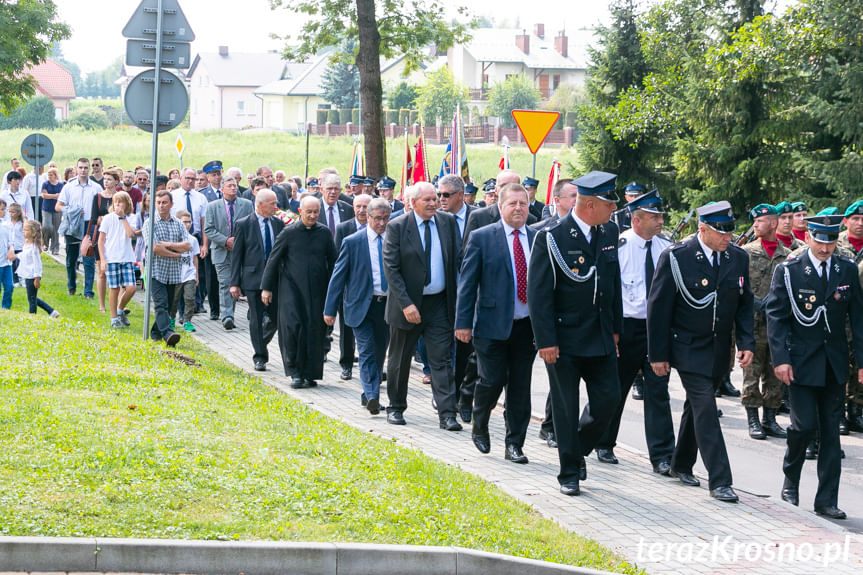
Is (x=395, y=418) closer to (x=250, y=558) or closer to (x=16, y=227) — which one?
(x=250, y=558)

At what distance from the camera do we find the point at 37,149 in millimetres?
27406

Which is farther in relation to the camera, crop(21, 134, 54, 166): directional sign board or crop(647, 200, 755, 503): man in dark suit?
crop(21, 134, 54, 166): directional sign board

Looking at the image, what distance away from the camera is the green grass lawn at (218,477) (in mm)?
6527

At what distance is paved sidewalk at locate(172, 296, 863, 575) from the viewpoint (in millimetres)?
7004

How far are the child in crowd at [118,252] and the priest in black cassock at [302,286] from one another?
3.20 meters

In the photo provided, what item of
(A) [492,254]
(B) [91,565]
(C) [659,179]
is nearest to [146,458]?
(B) [91,565]

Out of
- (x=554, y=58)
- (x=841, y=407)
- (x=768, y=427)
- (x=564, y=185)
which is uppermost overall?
(x=554, y=58)

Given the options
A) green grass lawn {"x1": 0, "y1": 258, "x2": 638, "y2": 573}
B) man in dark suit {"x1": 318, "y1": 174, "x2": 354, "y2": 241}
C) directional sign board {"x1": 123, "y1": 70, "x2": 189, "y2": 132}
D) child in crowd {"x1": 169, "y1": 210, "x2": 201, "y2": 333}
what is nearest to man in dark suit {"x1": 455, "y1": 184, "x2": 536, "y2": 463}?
green grass lawn {"x1": 0, "y1": 258, "x2": 638, "y2": 573}

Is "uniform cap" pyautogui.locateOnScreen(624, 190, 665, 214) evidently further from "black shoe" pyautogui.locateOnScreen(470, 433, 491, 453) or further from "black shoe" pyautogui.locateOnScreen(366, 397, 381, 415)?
"black shoe" pyautogui.locateOnScreen(366, 397, 381, 415)

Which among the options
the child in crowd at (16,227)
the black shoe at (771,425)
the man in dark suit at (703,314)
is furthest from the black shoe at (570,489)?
the child in crowd at (16,227)

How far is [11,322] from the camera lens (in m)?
14.2

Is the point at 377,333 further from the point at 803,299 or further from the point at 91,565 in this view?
the point at 91,565

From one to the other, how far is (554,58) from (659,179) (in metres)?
95.8

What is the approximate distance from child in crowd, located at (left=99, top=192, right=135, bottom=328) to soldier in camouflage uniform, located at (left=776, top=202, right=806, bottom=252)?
26.8 ft
